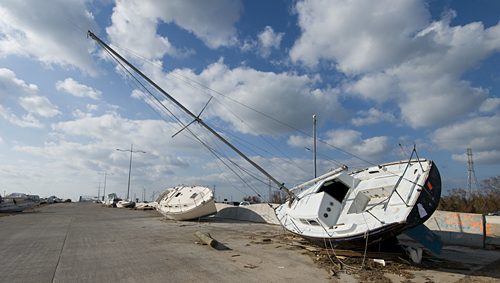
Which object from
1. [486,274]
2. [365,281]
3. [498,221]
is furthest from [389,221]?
[498,221]

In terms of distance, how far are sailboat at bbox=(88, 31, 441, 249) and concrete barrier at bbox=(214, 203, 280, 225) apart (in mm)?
8346

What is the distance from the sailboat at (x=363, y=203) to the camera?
6.98m

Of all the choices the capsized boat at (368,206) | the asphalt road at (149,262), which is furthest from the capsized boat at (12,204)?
the capsized boat at (368,206)

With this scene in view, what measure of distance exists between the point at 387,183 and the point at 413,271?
3.25 metres

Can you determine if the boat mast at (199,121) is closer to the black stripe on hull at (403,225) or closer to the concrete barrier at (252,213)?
the black stripe on hull at (403,225)

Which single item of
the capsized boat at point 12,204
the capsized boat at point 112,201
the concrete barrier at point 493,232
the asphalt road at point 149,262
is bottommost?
the capsized boat at point 112,201

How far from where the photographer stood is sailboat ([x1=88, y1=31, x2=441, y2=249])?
698cm

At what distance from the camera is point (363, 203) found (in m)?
9.38

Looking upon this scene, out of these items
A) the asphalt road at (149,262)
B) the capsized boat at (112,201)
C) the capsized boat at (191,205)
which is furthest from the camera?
the capsized boat at (112,201)

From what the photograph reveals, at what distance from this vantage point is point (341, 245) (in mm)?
7895

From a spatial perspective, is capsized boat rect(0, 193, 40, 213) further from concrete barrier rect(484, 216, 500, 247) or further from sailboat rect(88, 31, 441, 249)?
concrete barrier rect(484, 216, 500, 247)

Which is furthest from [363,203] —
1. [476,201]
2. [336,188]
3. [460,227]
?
[476,201]

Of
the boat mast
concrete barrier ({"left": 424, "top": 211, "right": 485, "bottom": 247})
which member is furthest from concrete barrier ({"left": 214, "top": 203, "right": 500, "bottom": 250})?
the boat mast

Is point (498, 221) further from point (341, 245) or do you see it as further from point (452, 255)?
point (341, 245)
